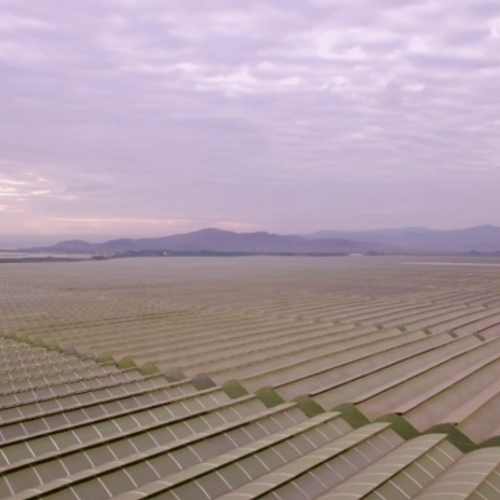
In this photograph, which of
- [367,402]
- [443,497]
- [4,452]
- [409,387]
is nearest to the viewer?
[443,497]

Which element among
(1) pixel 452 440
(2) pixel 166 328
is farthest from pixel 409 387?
(2) pixel 166 328

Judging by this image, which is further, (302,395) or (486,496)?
(302,395)

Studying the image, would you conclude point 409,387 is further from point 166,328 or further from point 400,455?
point 166,328

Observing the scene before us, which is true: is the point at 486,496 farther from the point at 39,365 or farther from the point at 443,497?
the point at 39,365

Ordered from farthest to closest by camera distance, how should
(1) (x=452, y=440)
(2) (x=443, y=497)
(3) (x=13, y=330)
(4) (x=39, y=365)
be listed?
(3) (x=13, y=330) → (4) (x=39, y=365) → (1) (x=452, y=440) → (2) (x=443, y=497)

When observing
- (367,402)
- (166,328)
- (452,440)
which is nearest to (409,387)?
(367,402)

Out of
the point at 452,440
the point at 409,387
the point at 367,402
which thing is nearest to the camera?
the point at 452,440
